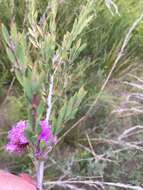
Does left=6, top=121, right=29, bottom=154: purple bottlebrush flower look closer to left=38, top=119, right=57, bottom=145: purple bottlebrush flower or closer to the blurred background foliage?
left=38, top=119, right=57, bottom=145: purple bottlebrush flower

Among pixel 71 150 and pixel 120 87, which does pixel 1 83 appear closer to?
pixel 71 150

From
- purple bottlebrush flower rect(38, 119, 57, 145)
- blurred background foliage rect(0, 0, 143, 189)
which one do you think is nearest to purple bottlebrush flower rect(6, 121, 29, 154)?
purple bottlebrush flower rect(38, 119, 57, 145)

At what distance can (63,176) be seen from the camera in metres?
1.61

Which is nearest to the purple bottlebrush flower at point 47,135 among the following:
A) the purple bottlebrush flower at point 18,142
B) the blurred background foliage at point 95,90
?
the purple bottlebrush flower at point 18,142

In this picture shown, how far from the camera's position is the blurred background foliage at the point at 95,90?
69.2 inches

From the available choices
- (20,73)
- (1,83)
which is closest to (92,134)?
(1,83)

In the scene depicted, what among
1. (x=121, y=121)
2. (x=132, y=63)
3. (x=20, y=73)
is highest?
(x=132, y=63)

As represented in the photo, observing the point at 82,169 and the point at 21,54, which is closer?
the point at 21,54

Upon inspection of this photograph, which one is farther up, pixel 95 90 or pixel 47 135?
pixel 95 90

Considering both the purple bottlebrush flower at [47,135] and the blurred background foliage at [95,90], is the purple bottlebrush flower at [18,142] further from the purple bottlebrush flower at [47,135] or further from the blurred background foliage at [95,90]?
the blurred background foliage at [95,90]

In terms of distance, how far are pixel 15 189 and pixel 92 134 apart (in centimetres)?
82

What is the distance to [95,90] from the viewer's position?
1.95m

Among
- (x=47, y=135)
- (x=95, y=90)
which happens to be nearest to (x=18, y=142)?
(x=47, y=135)

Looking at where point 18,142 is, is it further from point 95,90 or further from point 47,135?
point 95,90
